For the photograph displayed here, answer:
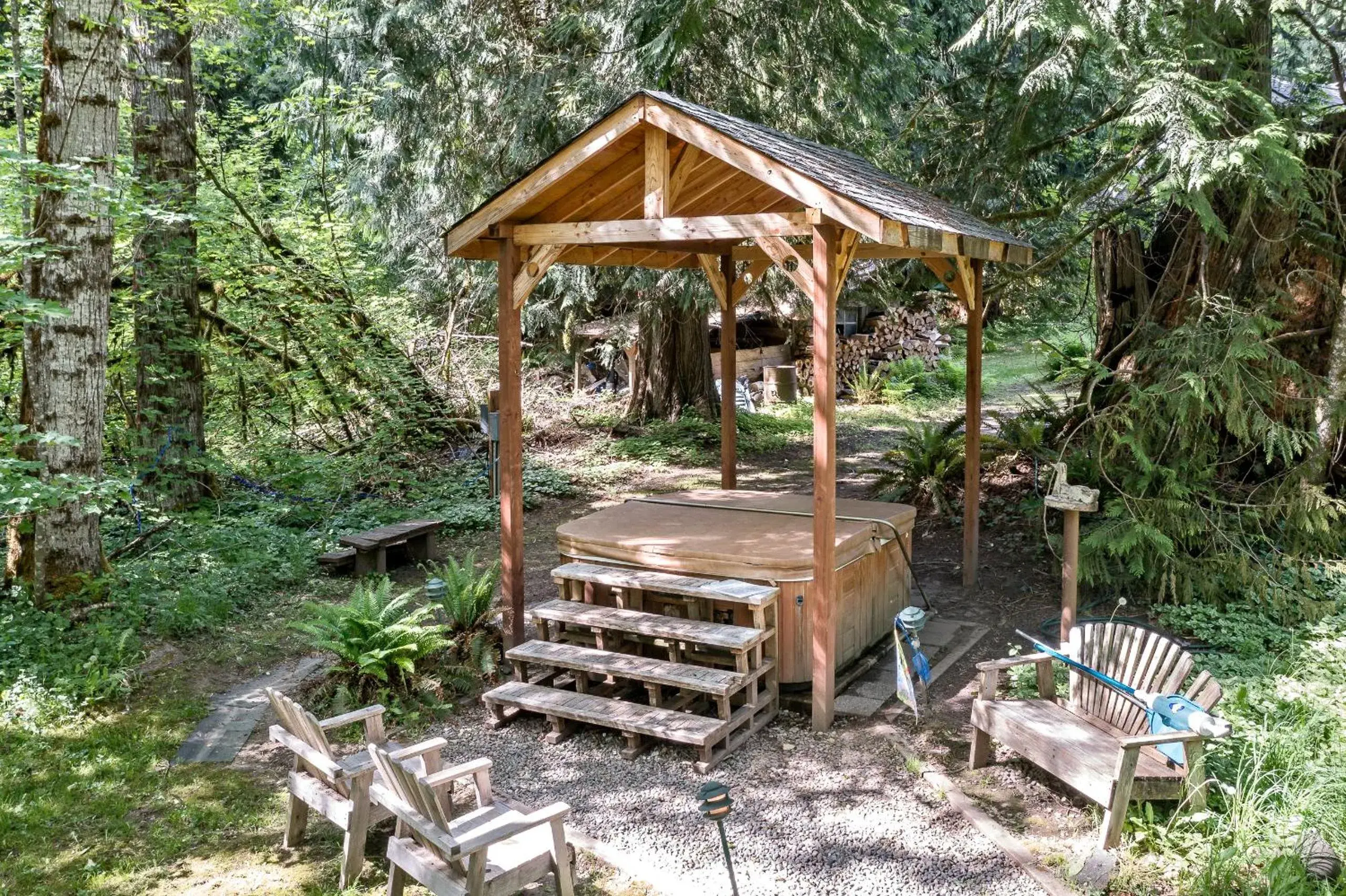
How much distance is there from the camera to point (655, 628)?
5.63m

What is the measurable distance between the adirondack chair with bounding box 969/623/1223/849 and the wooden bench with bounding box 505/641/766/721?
1311 millimetres

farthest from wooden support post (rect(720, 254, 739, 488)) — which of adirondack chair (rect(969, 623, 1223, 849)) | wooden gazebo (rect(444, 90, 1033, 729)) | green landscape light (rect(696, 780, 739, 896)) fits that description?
green landscape light (rect(696, 780, 739, 896))

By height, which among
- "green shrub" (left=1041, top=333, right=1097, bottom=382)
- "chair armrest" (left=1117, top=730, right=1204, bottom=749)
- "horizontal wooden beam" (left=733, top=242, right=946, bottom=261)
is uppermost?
"horizontal wooden beam" (left=733, top=242, right=946, bottom=261)

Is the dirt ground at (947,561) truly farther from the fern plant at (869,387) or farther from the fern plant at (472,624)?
the fern plant at (472,624)

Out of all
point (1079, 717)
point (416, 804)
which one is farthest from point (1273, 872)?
point (416, 804)

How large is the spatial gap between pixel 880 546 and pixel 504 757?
300 centimetres

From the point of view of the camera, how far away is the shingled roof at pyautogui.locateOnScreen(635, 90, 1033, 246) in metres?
5.40

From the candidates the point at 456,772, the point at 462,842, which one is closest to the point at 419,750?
the point at 456,772

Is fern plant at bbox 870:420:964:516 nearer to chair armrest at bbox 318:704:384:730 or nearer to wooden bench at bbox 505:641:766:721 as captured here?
wooden bench at bbox 505:641:766:721

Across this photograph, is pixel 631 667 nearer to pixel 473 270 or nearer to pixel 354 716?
pixel 354 716

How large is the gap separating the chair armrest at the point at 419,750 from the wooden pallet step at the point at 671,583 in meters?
1.87

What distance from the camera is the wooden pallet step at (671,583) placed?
5592mm

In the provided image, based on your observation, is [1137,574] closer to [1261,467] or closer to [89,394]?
[1261,467]

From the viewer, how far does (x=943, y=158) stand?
976cm
